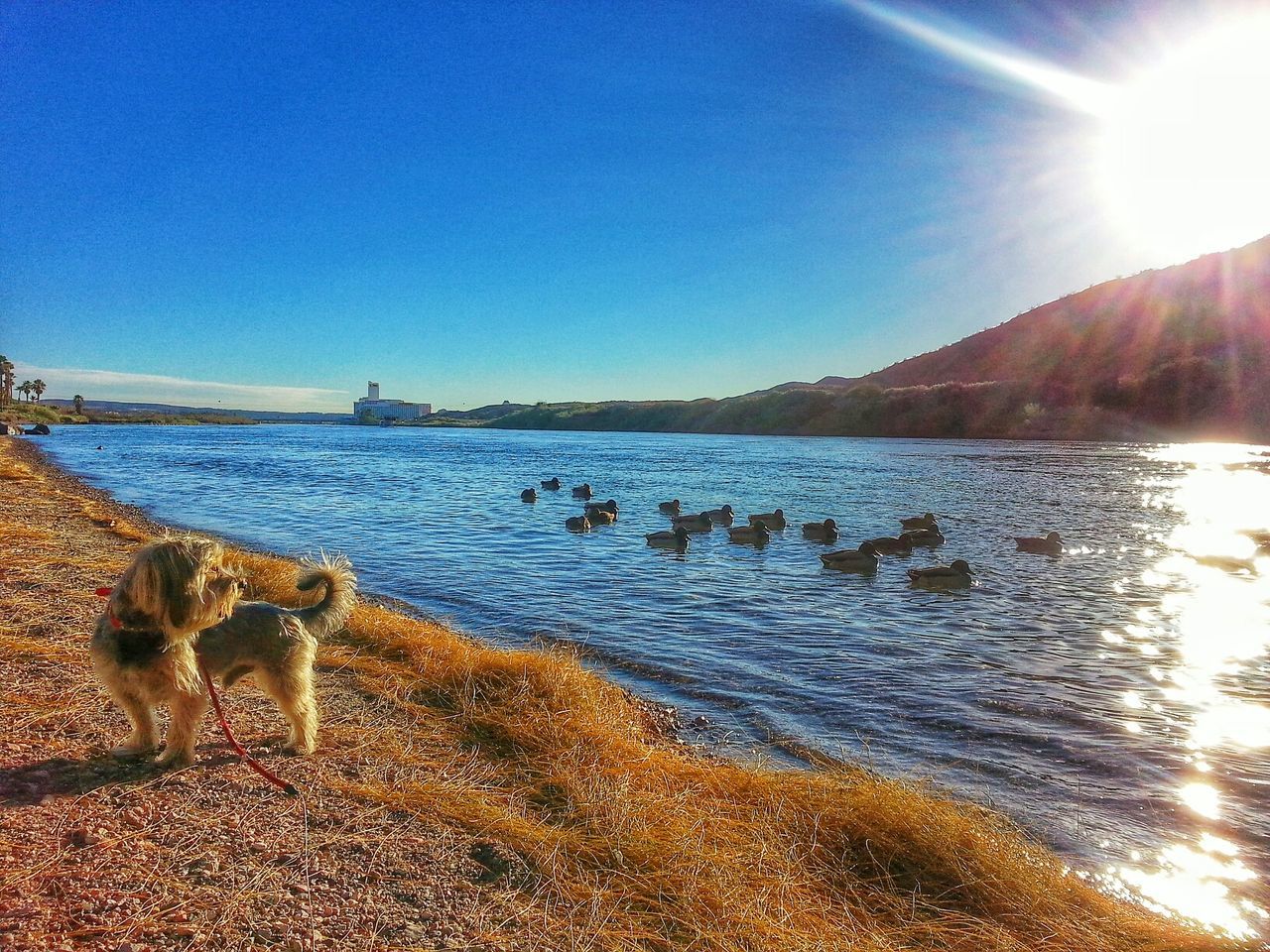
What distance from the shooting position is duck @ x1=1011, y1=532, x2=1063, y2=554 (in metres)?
15.3

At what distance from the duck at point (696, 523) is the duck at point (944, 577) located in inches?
275

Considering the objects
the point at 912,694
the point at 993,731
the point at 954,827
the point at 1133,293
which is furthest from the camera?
the point at 1133,293

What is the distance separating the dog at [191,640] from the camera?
3619 millimetres

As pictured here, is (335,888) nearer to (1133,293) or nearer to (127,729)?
(127,729)

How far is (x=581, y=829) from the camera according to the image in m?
3.87

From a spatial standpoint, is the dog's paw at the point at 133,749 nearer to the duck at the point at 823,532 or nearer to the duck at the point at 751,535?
the duck at the point at 751,535

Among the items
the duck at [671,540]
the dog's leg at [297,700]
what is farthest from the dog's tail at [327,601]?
the duck at [671,540]

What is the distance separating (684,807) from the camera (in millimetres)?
4336

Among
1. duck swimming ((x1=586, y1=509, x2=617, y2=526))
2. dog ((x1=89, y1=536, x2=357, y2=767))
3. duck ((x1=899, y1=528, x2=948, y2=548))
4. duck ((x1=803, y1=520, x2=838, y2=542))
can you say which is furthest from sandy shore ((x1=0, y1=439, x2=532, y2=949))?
duck swimming ((x1=586, y1=509, x2=617, y2=526))

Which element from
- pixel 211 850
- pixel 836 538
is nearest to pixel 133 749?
pixel 211 850

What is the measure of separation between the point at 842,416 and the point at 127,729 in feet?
336

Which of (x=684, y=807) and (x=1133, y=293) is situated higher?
(x=1133, y=293)

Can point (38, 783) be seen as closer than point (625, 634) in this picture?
Yes

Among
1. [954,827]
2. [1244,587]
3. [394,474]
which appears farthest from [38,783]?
[394,474]
